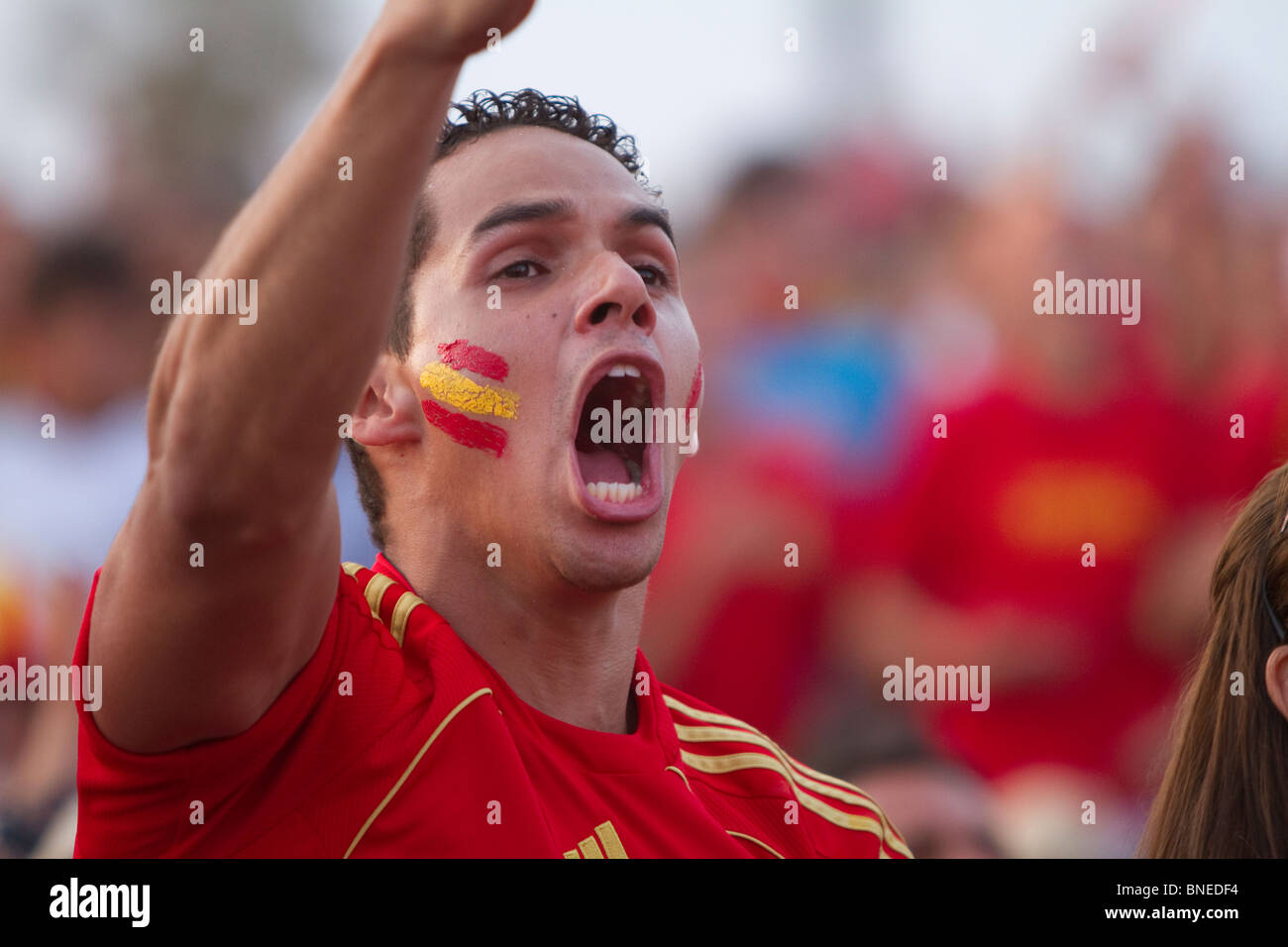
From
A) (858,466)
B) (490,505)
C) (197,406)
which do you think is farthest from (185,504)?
(858,466)

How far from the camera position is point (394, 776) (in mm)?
1439

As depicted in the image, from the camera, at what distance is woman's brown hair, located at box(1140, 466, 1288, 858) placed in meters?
1.86

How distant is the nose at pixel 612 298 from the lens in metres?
1.69

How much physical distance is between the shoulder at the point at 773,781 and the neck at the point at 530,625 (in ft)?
0.74

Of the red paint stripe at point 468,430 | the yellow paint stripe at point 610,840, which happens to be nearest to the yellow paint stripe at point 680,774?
the yellow paint stripe at point 610,840

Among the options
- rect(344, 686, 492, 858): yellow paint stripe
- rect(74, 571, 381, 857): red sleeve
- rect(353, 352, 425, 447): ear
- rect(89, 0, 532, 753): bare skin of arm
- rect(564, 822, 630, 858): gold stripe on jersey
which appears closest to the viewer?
rect(89, 0, 532, 753): bare skin of arm

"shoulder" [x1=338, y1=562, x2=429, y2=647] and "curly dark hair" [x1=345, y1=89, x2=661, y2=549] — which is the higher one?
"curly dark hair" [x1=345, y1=89, x2=661, y2=549]

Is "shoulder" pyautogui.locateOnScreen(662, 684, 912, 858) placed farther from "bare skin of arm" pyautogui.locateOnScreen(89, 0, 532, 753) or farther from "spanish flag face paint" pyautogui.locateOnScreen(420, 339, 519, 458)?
"bare skin of arm" pyautogui.locateOnScreen(89, 0, 532, 753)

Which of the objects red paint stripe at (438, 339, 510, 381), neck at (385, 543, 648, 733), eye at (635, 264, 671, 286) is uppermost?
eye at (635, 264, 671, 286)

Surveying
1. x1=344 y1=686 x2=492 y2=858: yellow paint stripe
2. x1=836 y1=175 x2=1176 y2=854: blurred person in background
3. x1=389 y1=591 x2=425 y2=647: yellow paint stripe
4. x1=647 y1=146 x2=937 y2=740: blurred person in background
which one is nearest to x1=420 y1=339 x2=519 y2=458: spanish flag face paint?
x1=389 y1=591 x2=425 y2=647: yellow paint stripe

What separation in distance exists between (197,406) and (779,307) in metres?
1.71

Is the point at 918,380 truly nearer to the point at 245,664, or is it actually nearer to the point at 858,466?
the point at 858,466

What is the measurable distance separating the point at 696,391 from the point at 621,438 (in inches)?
5.2

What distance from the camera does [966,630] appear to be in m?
2.39
